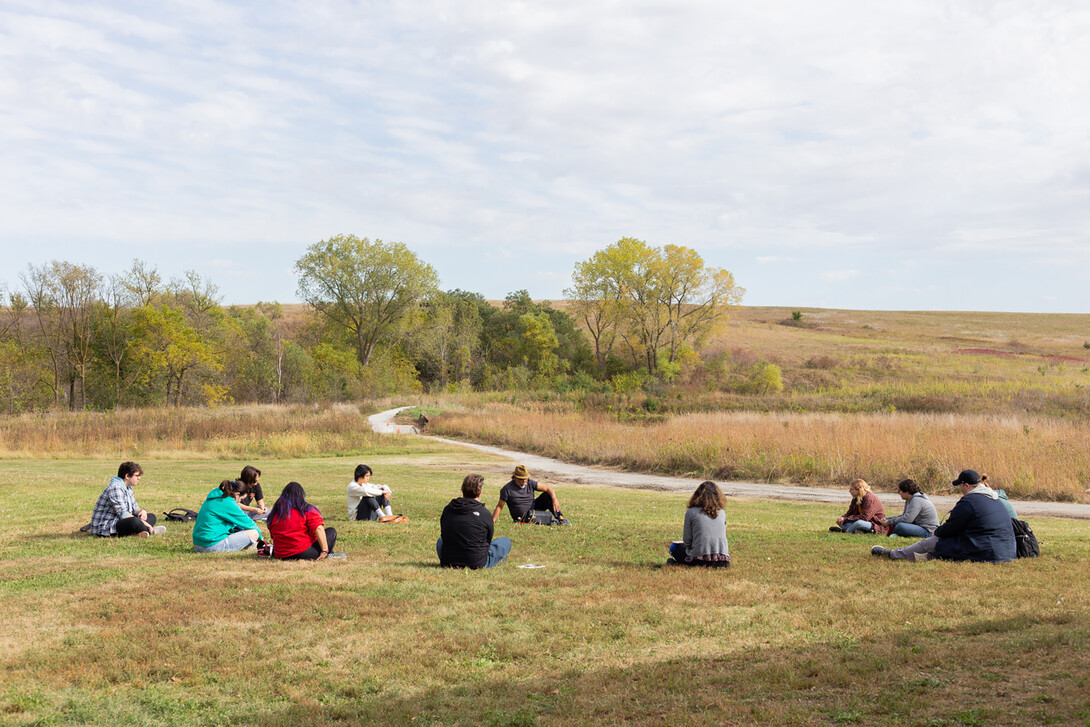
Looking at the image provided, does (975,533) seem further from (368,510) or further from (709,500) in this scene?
(368,510)

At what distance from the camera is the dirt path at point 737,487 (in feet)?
60.7

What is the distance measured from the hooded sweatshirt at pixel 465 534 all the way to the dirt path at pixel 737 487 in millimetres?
12207

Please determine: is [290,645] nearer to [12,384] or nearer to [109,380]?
[12,384]

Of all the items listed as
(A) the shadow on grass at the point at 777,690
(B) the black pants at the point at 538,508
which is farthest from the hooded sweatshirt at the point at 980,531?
(B) the black pants at the point at 538,508

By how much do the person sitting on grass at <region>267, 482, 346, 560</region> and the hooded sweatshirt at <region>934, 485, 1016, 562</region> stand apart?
28.3 feet

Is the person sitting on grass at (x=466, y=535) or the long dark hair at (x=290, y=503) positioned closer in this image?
the person sitting on grass at (x=466, y=535)

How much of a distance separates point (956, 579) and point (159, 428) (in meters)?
36.6

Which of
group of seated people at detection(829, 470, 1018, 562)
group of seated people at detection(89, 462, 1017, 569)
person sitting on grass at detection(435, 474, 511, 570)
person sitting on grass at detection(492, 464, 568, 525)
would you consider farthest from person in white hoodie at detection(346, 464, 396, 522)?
group of seated people at detection(829, 470, 1018, 562)

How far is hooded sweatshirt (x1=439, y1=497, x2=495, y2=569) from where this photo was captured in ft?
32.0

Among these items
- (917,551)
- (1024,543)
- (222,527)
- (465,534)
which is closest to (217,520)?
(222,527)

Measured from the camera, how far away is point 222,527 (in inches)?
437

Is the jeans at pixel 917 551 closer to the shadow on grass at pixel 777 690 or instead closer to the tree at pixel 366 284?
the shadow on grass at pixel 777 690

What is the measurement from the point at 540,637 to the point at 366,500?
8.15 m

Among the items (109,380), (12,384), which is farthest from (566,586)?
(109,380)
